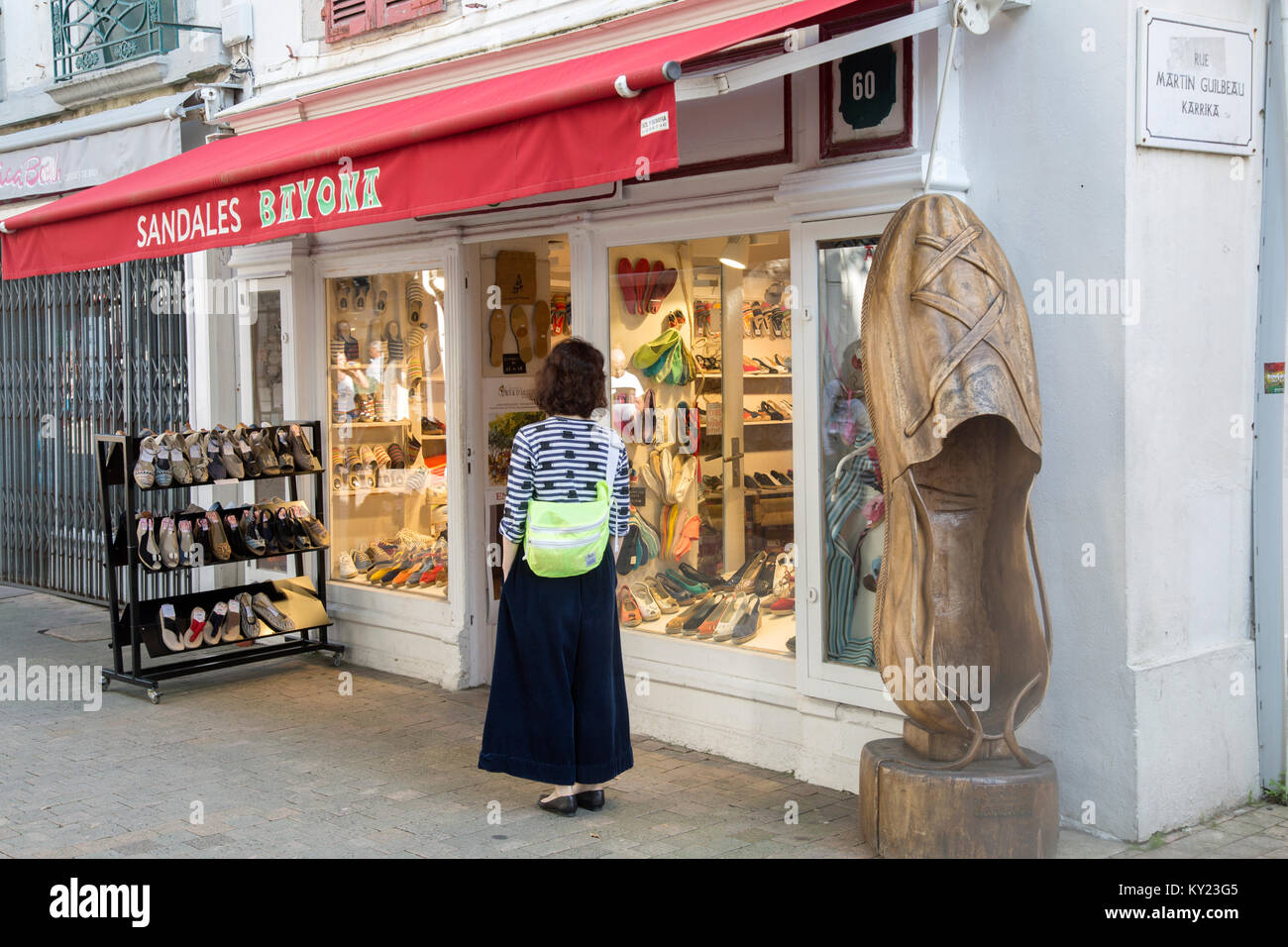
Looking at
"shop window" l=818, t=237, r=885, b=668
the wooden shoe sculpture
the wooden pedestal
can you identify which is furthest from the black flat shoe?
the wooden shoe sculpture

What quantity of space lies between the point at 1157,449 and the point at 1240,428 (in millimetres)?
600

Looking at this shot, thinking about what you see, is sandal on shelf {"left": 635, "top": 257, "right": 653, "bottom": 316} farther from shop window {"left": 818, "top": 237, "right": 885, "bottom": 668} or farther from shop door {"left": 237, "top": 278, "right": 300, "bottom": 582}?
shop door {"left": 237, "top": 278, "right": 300, "bottom": 582}

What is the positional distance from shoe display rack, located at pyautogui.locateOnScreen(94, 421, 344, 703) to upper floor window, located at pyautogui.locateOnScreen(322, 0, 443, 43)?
2.42m

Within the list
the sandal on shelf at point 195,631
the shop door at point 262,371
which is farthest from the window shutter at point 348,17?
the sandal on shelf at point 195,631

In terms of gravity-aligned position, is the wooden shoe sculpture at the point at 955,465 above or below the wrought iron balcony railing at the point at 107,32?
below

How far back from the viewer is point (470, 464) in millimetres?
7707

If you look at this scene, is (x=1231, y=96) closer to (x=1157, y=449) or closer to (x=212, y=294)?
(x=1157, y=449)

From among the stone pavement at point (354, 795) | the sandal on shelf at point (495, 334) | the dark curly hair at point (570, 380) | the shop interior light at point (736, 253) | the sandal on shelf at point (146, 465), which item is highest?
the shop interior light at point (736, 253)

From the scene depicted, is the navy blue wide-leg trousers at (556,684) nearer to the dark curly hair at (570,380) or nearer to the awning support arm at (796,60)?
the dark curly hair at (570,380)

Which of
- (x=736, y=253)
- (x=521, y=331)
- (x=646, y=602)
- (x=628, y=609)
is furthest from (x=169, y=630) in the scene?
(x=736, y=253)

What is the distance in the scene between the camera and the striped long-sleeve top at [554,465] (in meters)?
5.16

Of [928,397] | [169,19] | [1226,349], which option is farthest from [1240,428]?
[169,19]

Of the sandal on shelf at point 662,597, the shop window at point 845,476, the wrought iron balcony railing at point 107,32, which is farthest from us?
the wrought iron balcony railing at point 107,32

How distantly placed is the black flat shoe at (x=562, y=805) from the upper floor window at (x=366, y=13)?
4599 mm
